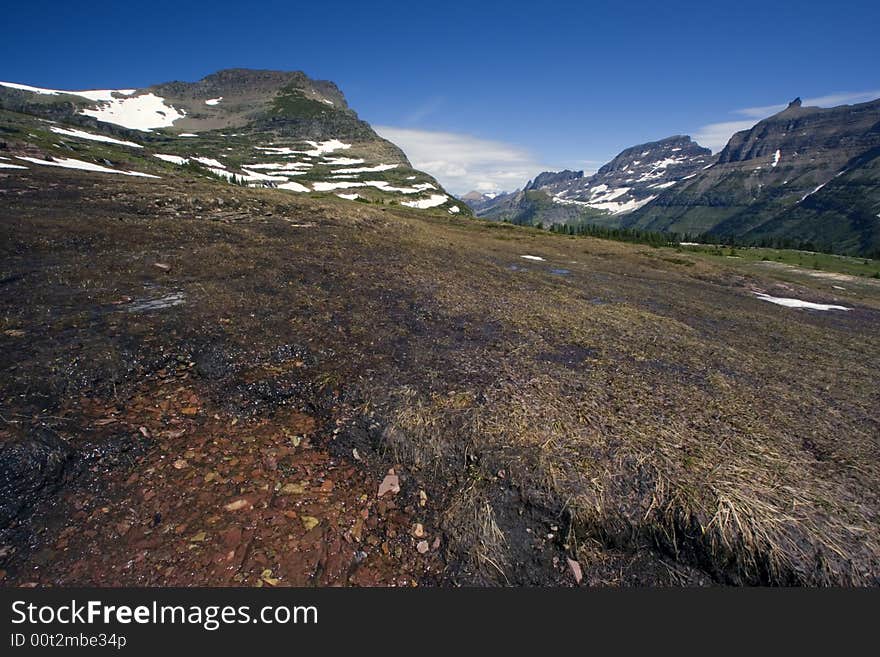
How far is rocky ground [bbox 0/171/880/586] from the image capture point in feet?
18.0

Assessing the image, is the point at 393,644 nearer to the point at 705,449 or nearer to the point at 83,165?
the point at 705,449

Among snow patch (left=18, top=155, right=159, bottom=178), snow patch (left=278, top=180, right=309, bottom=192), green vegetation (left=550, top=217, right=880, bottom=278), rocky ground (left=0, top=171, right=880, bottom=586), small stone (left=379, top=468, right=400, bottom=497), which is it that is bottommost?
small stone (left=379, top=468, right=400, bottom=497)

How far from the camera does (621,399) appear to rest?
30.4ft

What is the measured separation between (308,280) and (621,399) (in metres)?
13.1

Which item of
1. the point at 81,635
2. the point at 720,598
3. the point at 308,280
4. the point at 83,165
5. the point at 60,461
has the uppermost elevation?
the point at 83,165

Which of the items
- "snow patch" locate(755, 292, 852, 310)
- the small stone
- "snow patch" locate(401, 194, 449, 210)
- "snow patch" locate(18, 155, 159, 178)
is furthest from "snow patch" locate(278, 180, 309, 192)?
the small stone

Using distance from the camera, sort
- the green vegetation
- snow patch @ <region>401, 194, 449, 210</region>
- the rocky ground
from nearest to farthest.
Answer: the rocky ground
the green vegetation
snow patch @ <region>401, 194, 449, 210</region>

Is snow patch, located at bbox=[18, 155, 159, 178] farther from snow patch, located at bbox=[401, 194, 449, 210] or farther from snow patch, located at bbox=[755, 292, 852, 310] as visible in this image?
snow patch, located at bbox=[401, 194, 449, 210]

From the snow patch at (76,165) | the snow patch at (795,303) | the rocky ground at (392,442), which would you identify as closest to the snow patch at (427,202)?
the snow patch at (76,165)

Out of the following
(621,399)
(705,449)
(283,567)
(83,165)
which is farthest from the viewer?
(83,165)

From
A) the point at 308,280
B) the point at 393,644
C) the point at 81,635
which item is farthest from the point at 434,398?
the point at 308,280

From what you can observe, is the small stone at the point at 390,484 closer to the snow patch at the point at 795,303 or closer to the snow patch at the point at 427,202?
the snow patch at the point at 795,303

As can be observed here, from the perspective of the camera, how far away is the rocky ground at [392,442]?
18.0ft

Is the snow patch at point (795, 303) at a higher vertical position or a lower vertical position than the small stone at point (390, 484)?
higher
